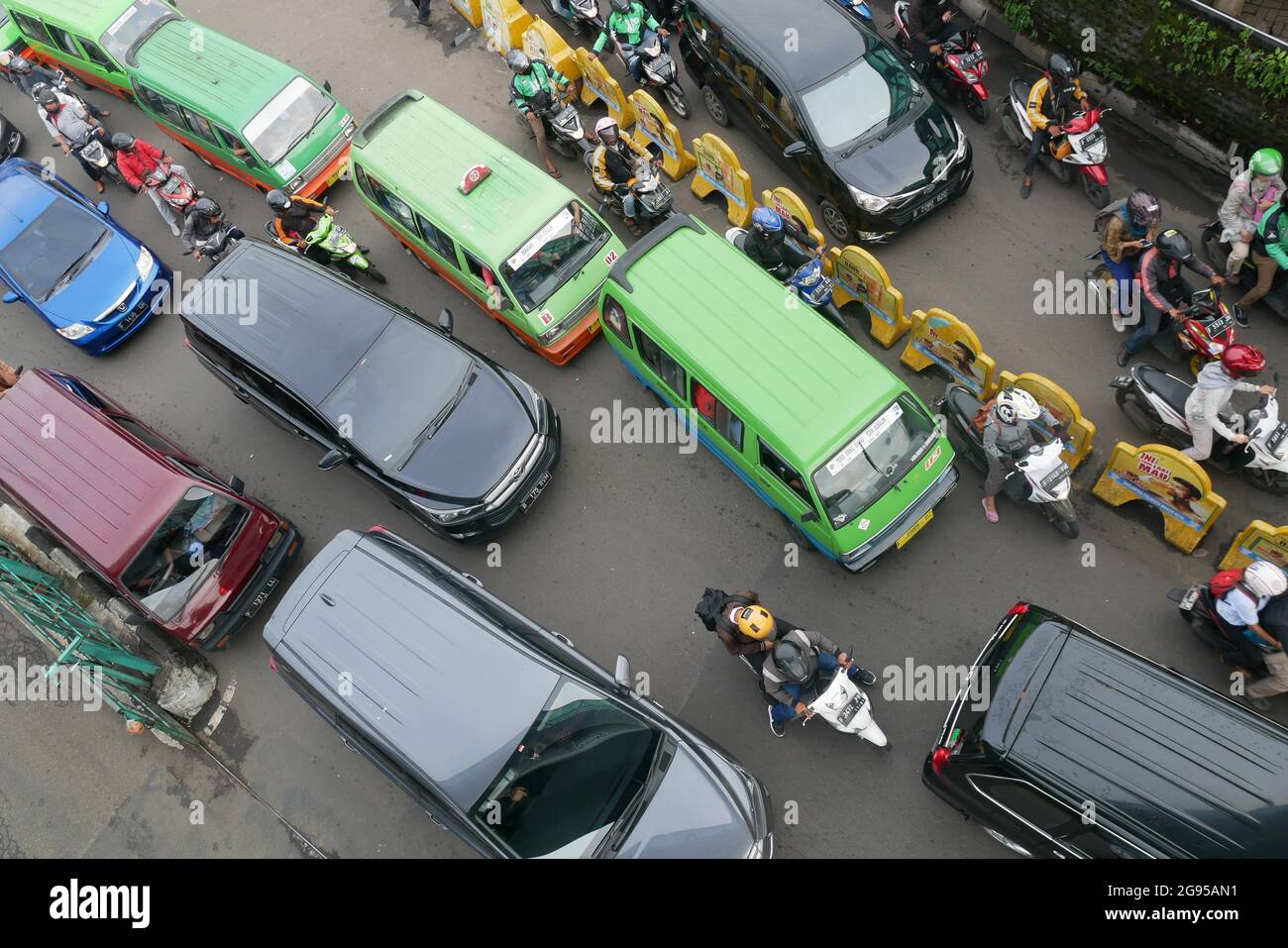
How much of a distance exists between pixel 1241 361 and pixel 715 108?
26.1 feet

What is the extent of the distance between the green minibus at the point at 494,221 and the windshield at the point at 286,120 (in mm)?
2069

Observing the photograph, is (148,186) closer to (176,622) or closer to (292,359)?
(292,359)

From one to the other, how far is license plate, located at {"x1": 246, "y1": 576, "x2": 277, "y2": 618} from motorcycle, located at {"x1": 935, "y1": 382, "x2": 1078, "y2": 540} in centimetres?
804

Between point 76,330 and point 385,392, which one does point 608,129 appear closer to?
point 385,392

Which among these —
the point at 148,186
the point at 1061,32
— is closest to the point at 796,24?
the point at 1061,32

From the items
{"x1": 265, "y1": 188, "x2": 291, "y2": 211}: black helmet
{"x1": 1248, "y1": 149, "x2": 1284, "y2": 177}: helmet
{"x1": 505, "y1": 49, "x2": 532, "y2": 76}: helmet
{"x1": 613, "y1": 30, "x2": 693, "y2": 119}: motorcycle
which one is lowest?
{"x1": 1248, "y1": 149, "x2": 1284, "y2": 177}: helmet

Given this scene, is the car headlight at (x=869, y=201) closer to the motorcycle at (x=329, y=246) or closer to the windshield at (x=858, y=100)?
the windshield at (x=858, y=100)

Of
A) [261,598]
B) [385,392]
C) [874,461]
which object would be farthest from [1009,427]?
[261,598]

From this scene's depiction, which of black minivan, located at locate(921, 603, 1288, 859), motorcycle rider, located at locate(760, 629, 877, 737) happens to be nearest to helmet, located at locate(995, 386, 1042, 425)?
black minivan, located at locate(921, 603, 1288, 859)

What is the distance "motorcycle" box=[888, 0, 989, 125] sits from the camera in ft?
39.7

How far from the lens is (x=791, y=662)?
782 cm

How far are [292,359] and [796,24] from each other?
768 centimetres

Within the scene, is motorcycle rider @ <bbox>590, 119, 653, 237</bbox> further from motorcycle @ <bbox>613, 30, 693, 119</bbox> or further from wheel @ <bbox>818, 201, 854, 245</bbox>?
wheel @ <bbox>818, 201, 854, 245</bbox>

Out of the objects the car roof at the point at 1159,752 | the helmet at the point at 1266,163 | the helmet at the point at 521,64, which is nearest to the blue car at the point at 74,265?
the helmet at the point at 521,64
